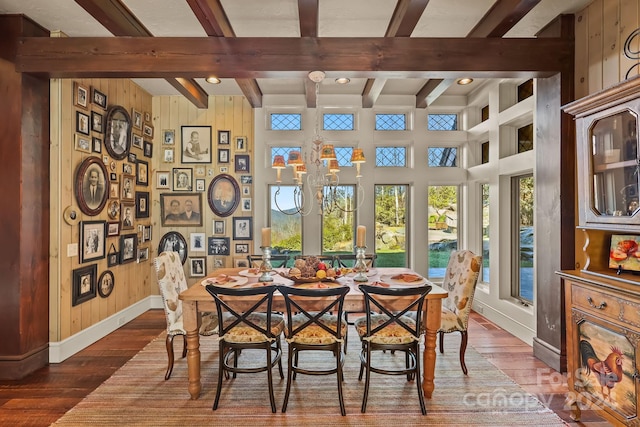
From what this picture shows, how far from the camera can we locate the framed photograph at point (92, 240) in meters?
3.57

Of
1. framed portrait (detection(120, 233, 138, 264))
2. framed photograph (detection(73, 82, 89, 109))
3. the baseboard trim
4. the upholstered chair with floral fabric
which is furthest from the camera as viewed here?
framed portrait (detection(120, 233, 138, 264))

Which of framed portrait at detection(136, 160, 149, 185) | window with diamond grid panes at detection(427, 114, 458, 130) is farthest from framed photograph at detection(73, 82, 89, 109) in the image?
window with diamond grid panes at detection(427, 114, 458, 130)

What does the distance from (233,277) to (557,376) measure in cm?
294

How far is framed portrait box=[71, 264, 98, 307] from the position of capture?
136 inches

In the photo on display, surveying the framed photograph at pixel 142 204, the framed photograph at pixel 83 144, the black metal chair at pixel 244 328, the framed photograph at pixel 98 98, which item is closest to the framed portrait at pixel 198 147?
the framed photograph at pixel 142 204

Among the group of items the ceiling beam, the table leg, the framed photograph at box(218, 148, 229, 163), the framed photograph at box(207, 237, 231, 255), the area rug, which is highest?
the ceiling beam

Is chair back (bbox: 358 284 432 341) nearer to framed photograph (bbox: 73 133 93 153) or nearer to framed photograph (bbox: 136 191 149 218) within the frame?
framed photograph (bbox: 73 133 93 153)

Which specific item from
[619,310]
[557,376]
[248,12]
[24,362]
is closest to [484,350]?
[557,376]

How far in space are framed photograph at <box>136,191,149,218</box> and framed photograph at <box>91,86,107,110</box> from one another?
4.02ft

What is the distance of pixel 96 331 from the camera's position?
12.3 feet

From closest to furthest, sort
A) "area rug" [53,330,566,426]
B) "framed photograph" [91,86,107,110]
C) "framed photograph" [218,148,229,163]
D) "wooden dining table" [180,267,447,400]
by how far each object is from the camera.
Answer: "area rug" [53,330,566,426] → "wooden dining table" [180,267,447,400] → "framed photograph" [91,86,107,110] → "framed photograph" [218,148,229,163]

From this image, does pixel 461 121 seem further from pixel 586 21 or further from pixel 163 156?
pixel 163 156

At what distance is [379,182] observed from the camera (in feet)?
16.7

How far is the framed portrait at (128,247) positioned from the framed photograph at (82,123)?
4.47 feet
